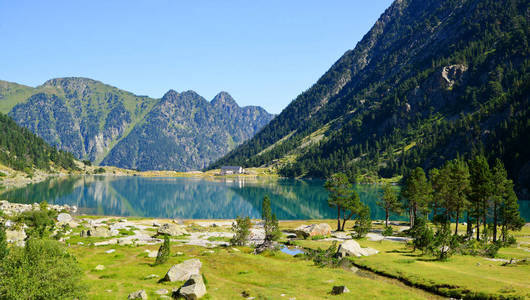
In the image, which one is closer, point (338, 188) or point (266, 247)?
point (266, 247)

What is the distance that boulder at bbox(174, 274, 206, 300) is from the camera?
89.5ft

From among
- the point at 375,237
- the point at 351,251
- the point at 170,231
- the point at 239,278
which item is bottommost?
the point at 170,231

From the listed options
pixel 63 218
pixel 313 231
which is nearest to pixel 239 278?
pixel 313 231

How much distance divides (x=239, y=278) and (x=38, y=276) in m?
20.1

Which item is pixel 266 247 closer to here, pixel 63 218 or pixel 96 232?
pixel 96 232

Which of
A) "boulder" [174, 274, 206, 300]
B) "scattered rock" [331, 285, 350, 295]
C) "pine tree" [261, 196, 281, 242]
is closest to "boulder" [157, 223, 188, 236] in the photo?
"pine tree" [261, 196, 281, 242]

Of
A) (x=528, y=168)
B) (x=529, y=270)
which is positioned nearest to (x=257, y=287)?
(x=529, y=270)

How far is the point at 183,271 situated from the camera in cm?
3428

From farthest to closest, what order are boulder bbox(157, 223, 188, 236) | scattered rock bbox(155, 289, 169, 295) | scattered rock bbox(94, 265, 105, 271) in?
boulder bbox(157, 223, 188, 236), scattered rock bbox(94, 265, 105, 271), scattered rock bbox(155, 289, 169, 295)

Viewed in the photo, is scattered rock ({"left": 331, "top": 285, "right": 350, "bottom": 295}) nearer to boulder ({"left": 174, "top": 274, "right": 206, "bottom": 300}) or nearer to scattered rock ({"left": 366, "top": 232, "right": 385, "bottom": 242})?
boulder ({"left": 174, "top": 274, "right": 206, "bottom": 300})

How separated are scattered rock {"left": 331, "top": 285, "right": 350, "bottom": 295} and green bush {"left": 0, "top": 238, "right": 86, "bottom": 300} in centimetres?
1970

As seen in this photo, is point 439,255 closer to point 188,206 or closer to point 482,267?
point 482,267

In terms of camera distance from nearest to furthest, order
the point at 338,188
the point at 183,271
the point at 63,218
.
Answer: the point at 183,271 → the point at 338,188 → the point at 63,218

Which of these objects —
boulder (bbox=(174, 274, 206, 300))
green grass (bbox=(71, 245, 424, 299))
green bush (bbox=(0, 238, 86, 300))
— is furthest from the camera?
green grass (bbox=(71, 245, 424, 299))
